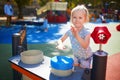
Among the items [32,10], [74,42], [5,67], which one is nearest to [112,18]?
[32,10]

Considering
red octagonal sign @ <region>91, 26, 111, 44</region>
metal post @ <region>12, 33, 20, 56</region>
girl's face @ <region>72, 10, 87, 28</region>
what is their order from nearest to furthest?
1. red octagonal sign @ <region>91, 26, 111, 44</region>
2. girl's face @ <region>72, 10, 87, 28</region>
3. metal post @ <region>12, 33, 20, 56</region>

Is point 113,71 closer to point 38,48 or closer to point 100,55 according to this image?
point 100,55

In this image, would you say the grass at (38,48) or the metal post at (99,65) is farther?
the grass at (38,48)

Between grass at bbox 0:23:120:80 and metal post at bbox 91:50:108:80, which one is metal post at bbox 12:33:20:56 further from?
grass at bbox 0:23:120:80

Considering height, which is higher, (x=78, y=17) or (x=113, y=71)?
(x=78, y=17)

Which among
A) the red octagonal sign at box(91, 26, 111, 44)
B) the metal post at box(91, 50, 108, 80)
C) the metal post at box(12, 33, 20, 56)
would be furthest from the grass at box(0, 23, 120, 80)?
the red octagonal sign at box(91, 26, 111, 44)

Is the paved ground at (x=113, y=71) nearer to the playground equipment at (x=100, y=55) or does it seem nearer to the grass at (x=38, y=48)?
the playground equipment at (x=100, y=55)

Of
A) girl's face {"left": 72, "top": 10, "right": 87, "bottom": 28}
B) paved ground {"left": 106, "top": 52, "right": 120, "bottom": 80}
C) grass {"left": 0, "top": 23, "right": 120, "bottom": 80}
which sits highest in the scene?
girl's face {"left": 72, "top": 10, "right": 87, "bottom": 28}

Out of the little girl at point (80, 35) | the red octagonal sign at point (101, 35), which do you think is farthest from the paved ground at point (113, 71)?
the red octagonal sign at point (101, 35)

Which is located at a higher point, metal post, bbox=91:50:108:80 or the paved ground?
metal post, bbox=91:50:108:80

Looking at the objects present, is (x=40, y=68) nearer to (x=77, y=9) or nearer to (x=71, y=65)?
(x=71, y=65)

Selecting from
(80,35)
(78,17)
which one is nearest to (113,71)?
(80,35)

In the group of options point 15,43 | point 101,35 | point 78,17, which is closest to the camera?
point 101,35

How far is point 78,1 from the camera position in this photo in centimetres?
2734
